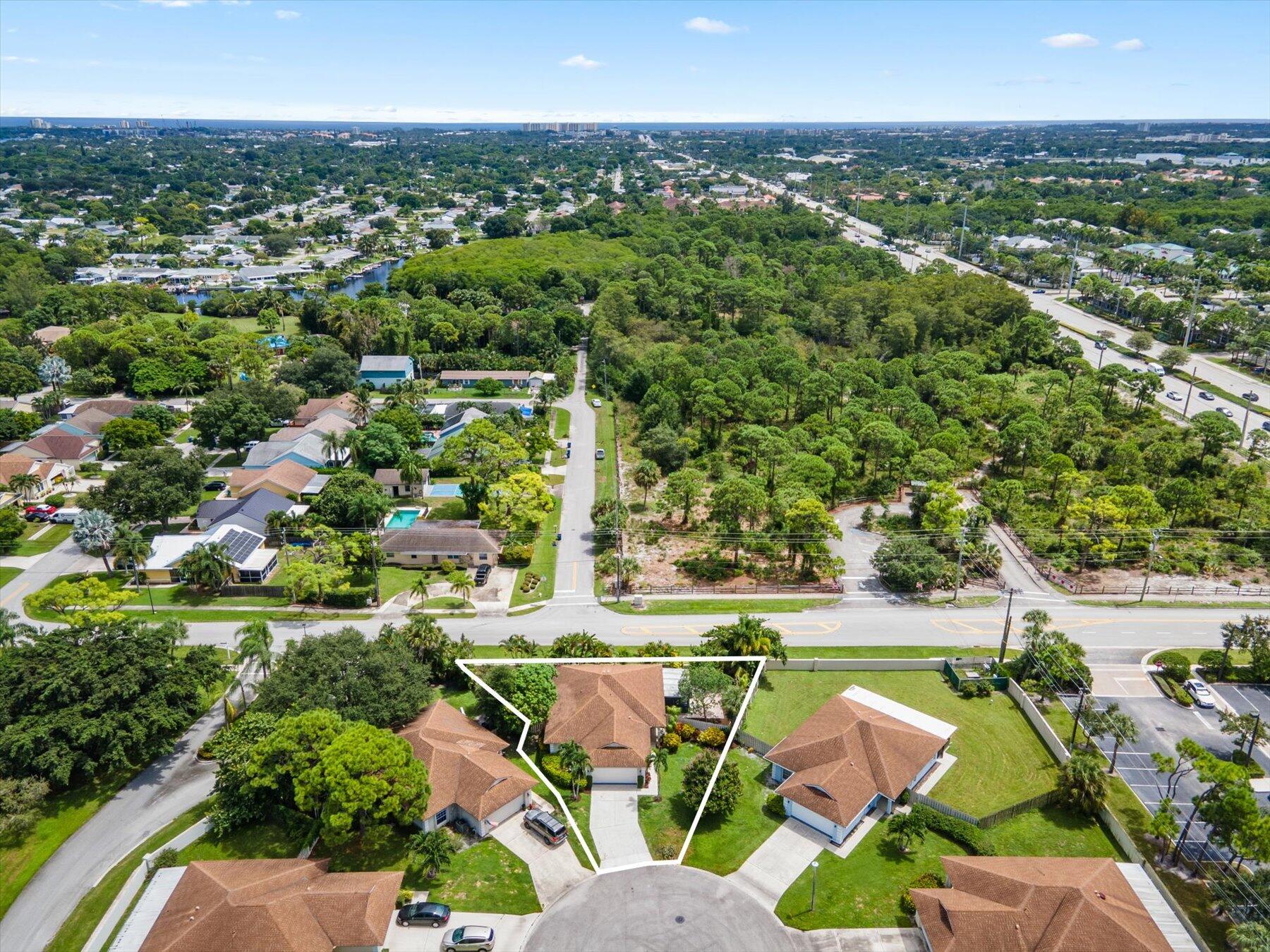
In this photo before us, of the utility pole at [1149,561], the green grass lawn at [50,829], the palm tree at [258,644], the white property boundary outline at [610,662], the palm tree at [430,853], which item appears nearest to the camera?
A: the palm tree at [430,853]

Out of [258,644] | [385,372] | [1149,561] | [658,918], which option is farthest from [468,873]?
[385,372]

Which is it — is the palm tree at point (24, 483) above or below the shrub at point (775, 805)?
above

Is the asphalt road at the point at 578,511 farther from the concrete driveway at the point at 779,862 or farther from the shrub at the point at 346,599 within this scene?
the concrete driveway at the point at 779,862

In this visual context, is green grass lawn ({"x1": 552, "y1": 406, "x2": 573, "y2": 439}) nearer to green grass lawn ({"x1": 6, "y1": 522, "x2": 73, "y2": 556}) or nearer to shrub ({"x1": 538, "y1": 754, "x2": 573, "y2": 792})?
green grass lawn ({"x1": 6, "y1": 522, "x2": 73, "y2": 556})

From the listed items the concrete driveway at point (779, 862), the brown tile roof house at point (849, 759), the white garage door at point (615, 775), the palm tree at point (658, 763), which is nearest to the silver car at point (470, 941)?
the white garage door at point (615, 775)

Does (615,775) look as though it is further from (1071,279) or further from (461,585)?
(1071,279)

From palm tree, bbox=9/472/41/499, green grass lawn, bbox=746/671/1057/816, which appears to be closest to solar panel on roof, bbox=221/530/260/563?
palm tree, bbox=9/472/41/499
